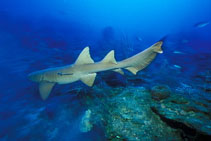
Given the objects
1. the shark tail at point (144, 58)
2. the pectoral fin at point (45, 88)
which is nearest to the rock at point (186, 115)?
the shark tail at point (144, 58)

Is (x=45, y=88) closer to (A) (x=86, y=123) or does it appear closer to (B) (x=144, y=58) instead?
(A) (x=86, y=123)

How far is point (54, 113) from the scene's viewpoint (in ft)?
12.9

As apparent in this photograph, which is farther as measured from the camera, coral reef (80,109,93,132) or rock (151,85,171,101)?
rock (151,85,171,101)

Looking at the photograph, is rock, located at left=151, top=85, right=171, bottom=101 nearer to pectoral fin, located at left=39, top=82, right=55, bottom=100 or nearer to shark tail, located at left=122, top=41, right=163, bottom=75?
shark tail, located at left=122, top=41, right=163, bottom=75

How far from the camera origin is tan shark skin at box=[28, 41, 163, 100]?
3.62 meters

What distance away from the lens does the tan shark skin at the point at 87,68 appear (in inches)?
142

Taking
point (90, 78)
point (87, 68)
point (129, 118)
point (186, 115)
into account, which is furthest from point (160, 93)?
point (87, 68)

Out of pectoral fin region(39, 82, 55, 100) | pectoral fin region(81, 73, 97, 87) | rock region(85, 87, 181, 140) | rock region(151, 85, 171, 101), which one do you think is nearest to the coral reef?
rock region(85, 87, 181, 140)

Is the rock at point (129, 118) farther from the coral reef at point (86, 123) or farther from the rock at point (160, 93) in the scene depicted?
the rock at point (160, 93)

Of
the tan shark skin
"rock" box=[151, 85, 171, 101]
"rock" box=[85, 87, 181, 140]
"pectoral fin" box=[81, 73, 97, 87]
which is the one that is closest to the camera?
"rock" box=[85, 87, 181, 140]

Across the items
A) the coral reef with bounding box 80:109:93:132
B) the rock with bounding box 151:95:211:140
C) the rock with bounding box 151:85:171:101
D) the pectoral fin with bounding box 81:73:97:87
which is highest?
the pectoral fin with bounding box 81:73:97:87

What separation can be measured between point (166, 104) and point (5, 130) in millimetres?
4527

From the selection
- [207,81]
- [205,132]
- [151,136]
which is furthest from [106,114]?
[207,81]

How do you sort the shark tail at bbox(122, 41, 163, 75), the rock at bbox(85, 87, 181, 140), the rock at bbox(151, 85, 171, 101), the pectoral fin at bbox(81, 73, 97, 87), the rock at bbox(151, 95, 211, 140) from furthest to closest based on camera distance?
the rock at bbox(151, 85, 171, 101) → the pectoral fin at bbox(81, 73, 97, 87) → the shark tail at bbox(122, 41, 163, 75) → the rock at bbox(85, 87, 181, 140) → the rock at bbox(151, 95, 211, 140)
